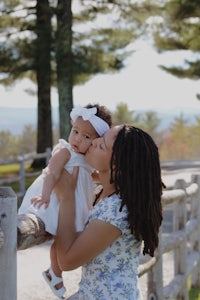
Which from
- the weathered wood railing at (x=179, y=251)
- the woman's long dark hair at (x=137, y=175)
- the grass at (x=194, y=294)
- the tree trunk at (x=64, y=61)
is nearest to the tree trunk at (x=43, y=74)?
the tree trunk at (x=64, y=61)

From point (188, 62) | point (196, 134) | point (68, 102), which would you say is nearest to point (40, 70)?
point (68, 102)

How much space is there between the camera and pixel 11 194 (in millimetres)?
1800

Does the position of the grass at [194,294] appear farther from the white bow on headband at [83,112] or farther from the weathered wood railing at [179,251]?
the white bow on headband at [83,112]

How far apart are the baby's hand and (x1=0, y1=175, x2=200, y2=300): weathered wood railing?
0.24ft

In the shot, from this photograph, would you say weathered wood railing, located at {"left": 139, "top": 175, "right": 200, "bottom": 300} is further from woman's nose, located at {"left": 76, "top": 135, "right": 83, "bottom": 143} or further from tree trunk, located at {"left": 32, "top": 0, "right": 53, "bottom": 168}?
tree trunk, located at {"left": 32, "top": 0, "right": 53, "bottom": 168}

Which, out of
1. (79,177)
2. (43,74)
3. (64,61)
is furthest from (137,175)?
(43,74)

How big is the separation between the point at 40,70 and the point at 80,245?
14325mm

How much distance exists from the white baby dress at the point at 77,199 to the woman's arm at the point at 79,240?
5 cm

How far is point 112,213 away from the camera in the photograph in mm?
2078

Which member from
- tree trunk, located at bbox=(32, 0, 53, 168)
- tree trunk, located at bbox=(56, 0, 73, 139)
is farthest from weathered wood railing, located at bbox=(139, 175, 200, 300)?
tree trunk, located at bbox=(32, 0, 53, 168)

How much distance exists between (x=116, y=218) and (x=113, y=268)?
0.20 m

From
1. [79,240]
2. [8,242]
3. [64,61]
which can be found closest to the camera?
[8,242]

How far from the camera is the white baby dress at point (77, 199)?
2.14m

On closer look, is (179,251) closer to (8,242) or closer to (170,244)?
(170,244)
